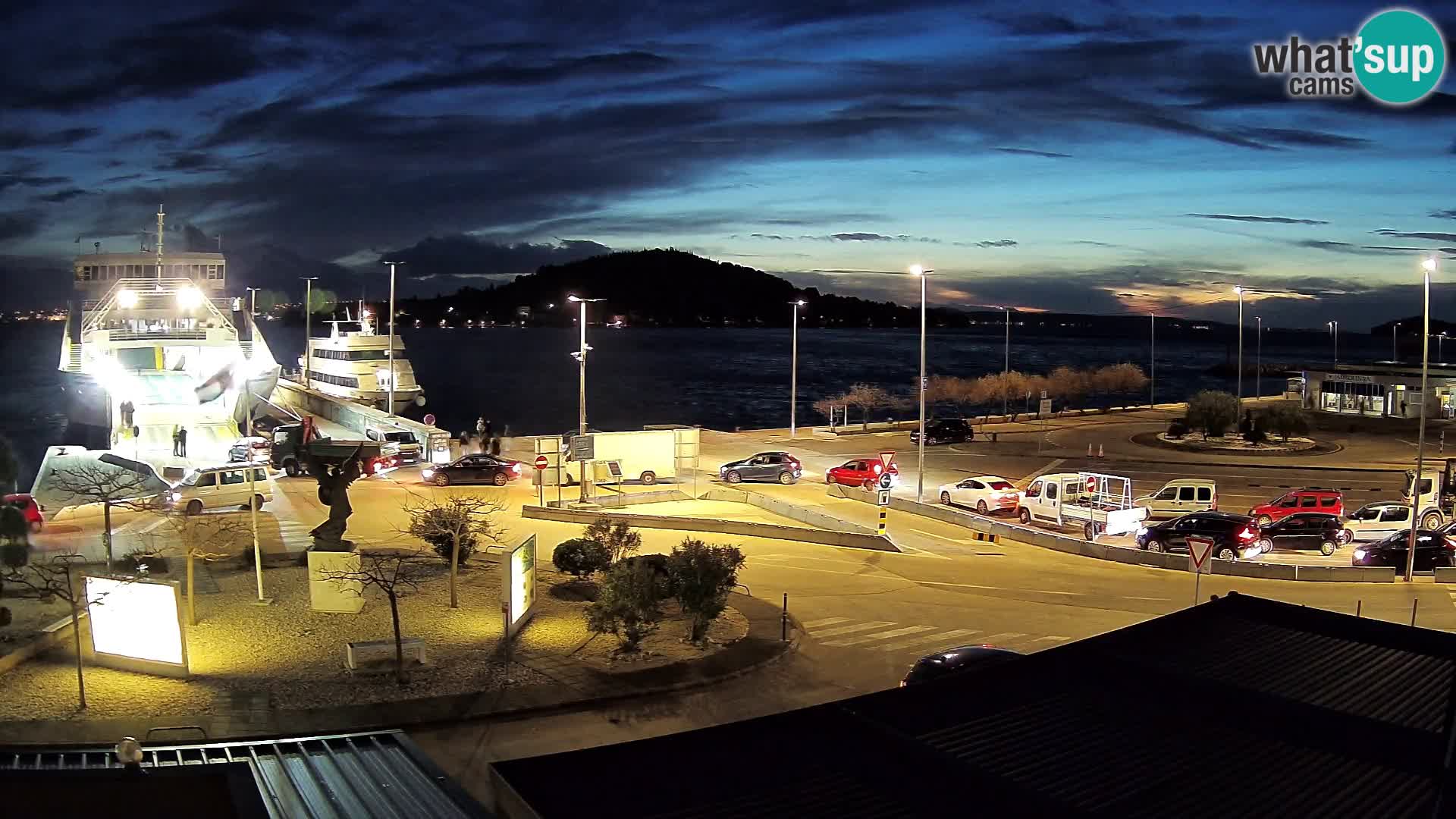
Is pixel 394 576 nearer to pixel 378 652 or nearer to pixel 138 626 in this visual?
pixel 378 652

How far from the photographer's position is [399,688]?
56.3 feet

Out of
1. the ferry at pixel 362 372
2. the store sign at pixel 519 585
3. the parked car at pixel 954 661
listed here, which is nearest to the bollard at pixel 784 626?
the parked car at pixel 954 661

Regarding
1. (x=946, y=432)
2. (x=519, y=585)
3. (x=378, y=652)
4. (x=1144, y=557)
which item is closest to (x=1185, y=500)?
(x=1144, y=557)

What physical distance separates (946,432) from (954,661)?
38785 mm

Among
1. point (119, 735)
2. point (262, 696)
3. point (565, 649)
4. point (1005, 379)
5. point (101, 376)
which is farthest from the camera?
point (1005, 379)

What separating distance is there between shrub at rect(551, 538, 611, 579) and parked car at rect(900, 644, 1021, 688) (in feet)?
27.6

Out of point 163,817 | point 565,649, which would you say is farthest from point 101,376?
point 163,817

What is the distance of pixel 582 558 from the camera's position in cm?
2416

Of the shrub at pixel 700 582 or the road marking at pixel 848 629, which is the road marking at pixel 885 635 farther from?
the shrub at pixel 700 582

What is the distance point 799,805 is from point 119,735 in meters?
10.2

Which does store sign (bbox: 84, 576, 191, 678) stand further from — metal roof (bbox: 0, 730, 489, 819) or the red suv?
the red suv

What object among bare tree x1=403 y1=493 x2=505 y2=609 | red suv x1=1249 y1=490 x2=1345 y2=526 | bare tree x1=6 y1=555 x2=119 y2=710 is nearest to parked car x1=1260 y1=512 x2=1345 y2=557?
red suv x1=1249 y1=490 x2=1345 y2=526

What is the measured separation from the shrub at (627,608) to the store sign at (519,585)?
1.45 meters

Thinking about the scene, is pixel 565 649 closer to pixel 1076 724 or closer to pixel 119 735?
pixel 119 735
